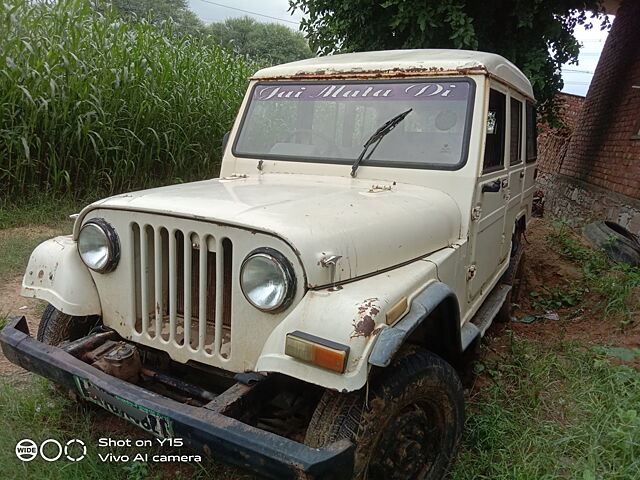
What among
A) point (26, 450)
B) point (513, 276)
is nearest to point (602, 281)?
point (513, 276)

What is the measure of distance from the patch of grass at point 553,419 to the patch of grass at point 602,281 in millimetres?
1025

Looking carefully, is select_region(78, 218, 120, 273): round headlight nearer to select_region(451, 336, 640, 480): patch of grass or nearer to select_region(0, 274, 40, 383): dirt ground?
select_region(0, 274, 40, 383): dirt ground

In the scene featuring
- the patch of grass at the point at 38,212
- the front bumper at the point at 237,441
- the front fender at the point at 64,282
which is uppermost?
the front fender at the point at 64,282

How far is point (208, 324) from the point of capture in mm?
2191

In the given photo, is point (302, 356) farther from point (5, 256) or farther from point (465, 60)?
point (5, 256)

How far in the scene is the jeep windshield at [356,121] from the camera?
2.82 metres

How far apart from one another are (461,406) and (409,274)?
0.70 m

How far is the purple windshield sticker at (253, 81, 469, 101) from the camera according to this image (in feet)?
9.39

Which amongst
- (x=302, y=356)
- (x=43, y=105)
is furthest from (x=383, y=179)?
(x=43, y=105)

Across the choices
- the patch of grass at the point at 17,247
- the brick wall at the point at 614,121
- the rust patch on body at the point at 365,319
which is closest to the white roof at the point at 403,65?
the rust patch on body at the point at 365,319

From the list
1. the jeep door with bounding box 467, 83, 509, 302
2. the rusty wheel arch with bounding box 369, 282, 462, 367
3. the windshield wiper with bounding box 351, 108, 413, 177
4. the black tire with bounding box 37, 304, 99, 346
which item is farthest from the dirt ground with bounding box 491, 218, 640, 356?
the black tire with bounding box 37, 304, 99, 346

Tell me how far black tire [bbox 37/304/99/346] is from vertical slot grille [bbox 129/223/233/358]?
0.47 meters

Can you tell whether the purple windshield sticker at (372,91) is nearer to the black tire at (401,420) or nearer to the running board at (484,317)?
the running board at (484,317)

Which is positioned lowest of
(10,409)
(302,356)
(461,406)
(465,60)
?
(10,409)
